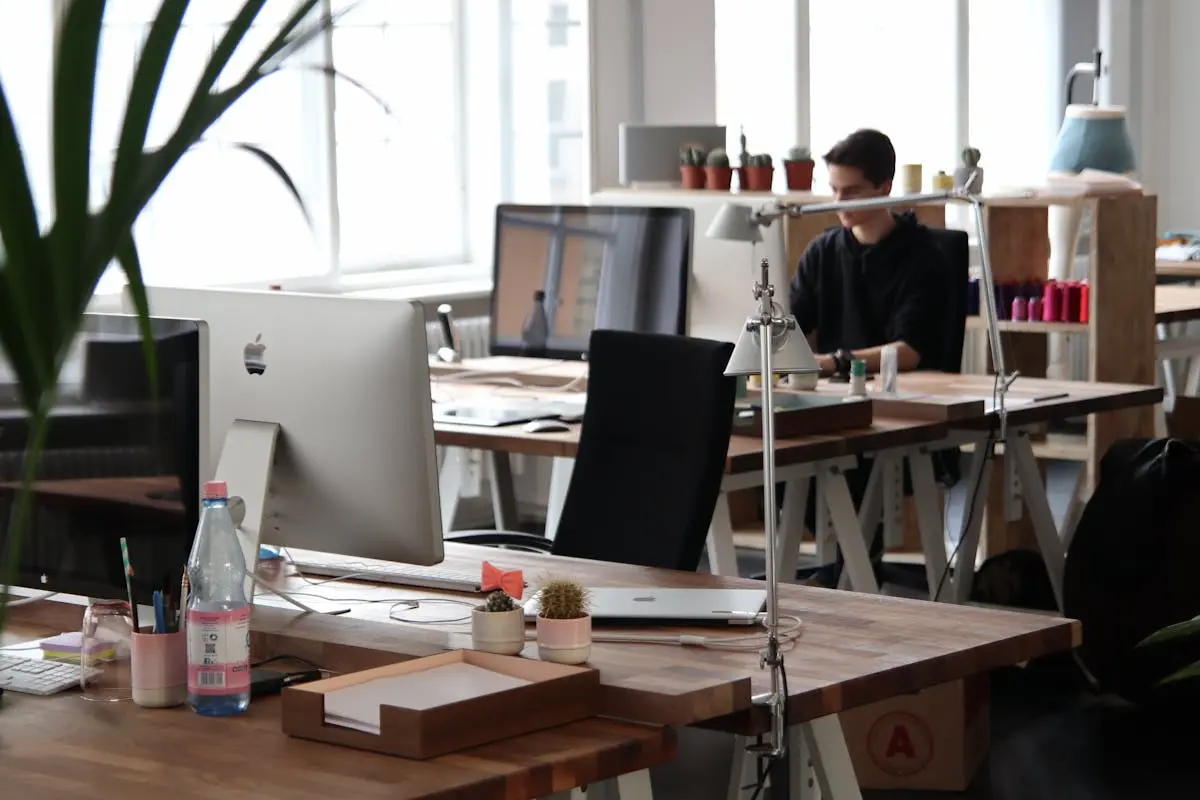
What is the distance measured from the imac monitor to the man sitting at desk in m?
0.68

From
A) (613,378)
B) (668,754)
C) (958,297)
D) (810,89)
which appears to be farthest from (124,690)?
(810,89)

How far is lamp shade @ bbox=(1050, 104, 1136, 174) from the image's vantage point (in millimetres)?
5758

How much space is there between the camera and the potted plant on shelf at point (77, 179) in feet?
1.91

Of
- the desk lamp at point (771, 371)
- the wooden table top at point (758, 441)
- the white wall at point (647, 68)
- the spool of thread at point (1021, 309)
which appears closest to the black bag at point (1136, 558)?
the wooden table top at point (758, 441)

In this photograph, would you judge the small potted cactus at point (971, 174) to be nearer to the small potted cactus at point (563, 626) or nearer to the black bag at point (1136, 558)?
A: the black bag at point (1136, 558)

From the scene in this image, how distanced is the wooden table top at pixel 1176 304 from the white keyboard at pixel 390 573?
360 centimetres

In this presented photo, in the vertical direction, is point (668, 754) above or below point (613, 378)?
below

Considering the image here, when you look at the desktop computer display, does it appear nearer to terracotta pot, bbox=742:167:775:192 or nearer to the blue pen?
the blue pen

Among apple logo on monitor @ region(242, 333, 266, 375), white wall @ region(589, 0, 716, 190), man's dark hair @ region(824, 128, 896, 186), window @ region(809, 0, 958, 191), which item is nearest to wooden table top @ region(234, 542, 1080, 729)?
apple logo on monitor @ region(242, 333, 266, 375)

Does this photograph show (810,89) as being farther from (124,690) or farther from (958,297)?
(124,690)

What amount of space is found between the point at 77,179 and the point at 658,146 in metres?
5.58

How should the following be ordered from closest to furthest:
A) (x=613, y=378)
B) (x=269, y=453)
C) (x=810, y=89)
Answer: (x=269, y=453), (x=613, y=378), (x=810, y=89)

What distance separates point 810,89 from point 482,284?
205 centimetres

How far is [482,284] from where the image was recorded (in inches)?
255
